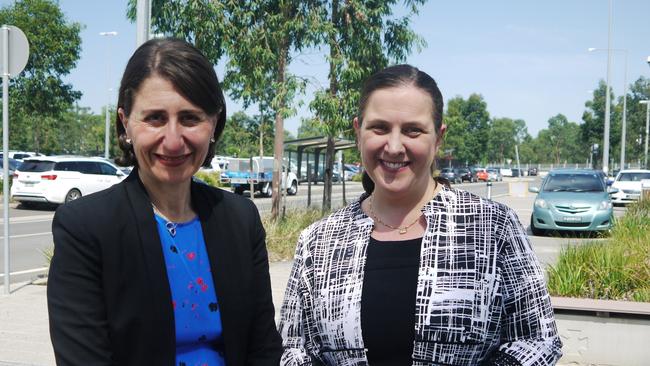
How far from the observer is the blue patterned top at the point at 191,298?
1.85 meters

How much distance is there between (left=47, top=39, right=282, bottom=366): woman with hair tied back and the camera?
5.68 feet

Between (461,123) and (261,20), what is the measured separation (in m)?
55.6

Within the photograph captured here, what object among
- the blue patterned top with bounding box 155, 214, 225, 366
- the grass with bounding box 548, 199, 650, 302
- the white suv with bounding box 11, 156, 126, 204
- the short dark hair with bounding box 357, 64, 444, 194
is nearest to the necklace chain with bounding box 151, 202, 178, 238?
the blue patterned top with bounding box 155, 214, 225, 366

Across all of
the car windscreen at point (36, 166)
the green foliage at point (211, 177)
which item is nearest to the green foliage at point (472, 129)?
the green foliage at point (211, 177)

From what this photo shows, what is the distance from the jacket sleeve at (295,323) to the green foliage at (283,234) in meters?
8.20

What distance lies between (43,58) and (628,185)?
2347cm

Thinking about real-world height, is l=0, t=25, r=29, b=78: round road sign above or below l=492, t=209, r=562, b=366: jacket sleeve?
above

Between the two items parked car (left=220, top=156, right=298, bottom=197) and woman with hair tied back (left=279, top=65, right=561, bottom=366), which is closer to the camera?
woman with hair tied back (left=279, top=65, right=561, bottom=366)

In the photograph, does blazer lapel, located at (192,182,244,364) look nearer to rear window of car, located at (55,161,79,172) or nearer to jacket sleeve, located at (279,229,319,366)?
jacket sleeve, located at (279,229,319,366)

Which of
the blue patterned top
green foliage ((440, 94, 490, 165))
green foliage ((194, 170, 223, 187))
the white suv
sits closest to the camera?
the blue patterned top

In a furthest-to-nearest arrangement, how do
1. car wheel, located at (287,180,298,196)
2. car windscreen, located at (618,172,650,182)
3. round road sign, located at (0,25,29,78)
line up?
1. car wheel, located at (287,180,298,196)
2. car windscreen, located at (618,172,650,182)
3. round road sign, located at (0,25,29,78)

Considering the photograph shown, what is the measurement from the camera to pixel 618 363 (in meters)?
5.56

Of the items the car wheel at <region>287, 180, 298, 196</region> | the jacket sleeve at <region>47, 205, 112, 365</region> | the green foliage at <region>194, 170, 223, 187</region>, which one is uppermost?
the jacket sleeve at <region>47, 205, 112, 365</region>

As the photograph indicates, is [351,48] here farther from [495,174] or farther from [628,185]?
[495,174]
